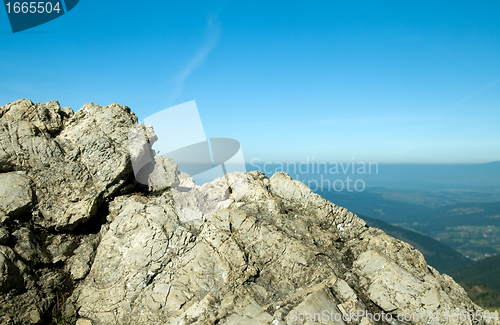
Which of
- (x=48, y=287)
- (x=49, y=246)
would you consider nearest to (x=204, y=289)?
(x=48, y=287)

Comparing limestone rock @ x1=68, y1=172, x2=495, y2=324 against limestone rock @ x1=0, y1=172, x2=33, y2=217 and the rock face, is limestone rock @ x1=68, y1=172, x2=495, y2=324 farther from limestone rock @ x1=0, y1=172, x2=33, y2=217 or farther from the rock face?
limestone rock @ x1=0, y1=172, x2=33, y2=217

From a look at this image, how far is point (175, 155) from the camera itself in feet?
49.8

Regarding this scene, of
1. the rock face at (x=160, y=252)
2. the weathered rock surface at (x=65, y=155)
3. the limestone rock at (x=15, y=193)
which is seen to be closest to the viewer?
the rock face at (x=160, y=252)

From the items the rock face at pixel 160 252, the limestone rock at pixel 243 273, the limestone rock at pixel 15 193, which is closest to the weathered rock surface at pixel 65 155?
the rock face at pixel 160 252

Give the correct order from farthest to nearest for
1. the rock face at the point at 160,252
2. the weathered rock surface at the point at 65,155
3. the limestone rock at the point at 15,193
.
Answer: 1. the weathered rock surface at the point at 65,155
2. the limestone rock at the point at 15,193
3. the rock face at the point at 160,252

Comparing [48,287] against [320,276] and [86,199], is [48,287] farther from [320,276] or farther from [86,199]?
[320,276]

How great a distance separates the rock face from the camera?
9.72 meters

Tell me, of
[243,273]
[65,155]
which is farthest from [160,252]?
[65,155]

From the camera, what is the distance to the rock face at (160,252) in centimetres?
972

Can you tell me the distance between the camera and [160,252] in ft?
36.6

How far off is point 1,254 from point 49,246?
6.62 feet

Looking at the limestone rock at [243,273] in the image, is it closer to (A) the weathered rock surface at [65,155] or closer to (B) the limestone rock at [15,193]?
(A) the weathered rock surface at [65,155]

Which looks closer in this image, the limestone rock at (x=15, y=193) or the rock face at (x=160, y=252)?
the rock face at (x=160, y=252)

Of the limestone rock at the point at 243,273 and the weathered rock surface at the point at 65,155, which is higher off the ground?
the weathered rock surface at the point at 65,155
